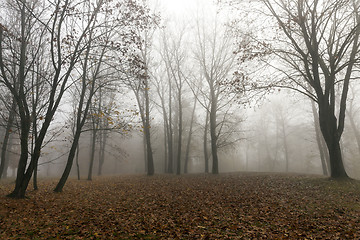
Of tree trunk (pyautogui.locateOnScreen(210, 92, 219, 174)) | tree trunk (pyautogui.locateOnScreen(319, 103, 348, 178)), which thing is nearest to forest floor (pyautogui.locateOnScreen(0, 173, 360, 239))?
tree trunk (pyautogui.locateOnScreen(319, 103, 348, 178))

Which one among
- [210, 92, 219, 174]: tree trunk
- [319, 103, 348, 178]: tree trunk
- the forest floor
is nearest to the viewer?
the forest floor

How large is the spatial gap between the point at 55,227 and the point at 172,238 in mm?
3296

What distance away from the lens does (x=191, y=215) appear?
22.9 ft

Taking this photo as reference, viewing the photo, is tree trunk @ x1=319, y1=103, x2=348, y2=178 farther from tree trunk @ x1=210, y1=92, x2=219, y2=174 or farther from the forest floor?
tree trunk @ x1=210, y1=92, x2=219, y2=174

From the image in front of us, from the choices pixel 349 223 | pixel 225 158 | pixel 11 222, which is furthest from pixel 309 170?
pixel 11 222

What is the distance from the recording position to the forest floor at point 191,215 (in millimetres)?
5535

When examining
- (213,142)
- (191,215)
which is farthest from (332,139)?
(213,142)

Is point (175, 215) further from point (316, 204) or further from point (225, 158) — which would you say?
point (225, 158)

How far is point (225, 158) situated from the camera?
43062 millimetres

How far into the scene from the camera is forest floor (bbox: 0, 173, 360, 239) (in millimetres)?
5535

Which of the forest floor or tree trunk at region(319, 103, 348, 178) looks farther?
tree trunk at region(319, 103, 348, 178)

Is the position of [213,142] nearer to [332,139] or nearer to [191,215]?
[332,139]

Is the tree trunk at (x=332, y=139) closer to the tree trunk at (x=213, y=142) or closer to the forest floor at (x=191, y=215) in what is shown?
the forest floor at (x=191, y=215)

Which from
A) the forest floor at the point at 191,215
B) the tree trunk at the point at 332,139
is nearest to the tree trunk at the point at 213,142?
the forest floor at the point at 191,215
